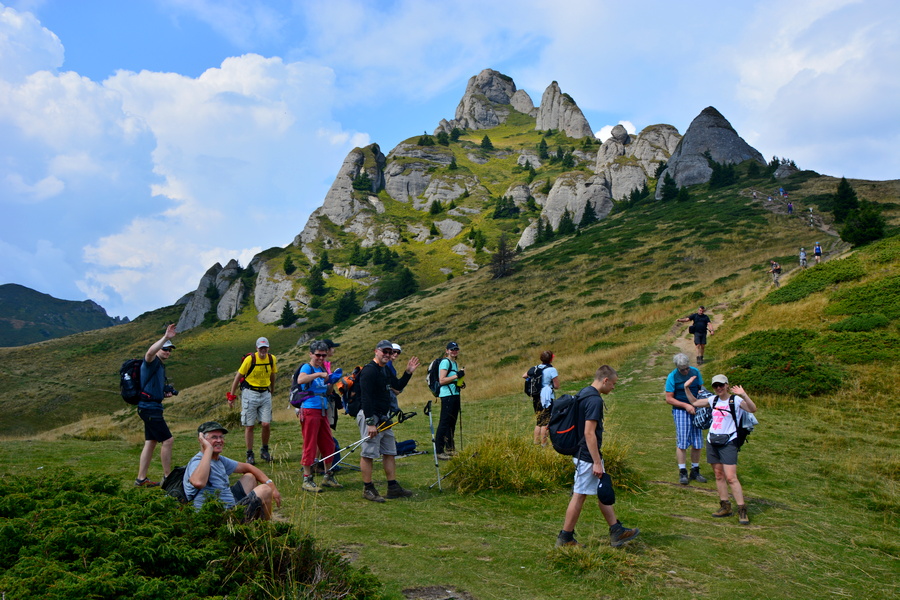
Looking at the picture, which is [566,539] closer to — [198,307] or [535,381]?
[535,381]

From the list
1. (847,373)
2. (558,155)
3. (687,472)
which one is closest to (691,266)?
(847,373)

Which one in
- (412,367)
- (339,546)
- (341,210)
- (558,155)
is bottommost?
(339,546)

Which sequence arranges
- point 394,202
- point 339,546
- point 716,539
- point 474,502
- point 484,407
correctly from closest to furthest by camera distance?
point 339,546 < point 716,539 < point 474,502 < point 484,407 < point 394,202

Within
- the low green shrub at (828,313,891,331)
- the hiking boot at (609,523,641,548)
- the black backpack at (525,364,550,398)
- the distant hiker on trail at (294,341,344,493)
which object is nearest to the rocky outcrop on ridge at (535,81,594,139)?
the low green shrub at (828,313,891,331)

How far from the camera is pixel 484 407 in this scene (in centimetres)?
1609

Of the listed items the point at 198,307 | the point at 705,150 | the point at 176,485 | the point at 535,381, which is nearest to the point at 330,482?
the point at 176,485

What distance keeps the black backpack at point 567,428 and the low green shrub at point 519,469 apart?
6.73 ft

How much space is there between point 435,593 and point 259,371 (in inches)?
213

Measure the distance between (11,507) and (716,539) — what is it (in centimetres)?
647

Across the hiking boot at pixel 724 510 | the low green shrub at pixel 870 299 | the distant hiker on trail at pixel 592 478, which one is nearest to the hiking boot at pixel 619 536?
the distant hiker on trail at pixel 592 478

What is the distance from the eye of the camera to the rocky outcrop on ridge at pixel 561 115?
6821 inches

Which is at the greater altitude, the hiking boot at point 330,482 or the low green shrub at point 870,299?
the low green shrub at point 870,299

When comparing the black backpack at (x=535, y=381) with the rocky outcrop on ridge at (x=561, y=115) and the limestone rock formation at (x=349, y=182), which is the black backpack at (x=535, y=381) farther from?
the rocky outcrop on ridge at (x=561, y=115)

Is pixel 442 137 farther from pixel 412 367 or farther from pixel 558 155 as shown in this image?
pixel 412 367
